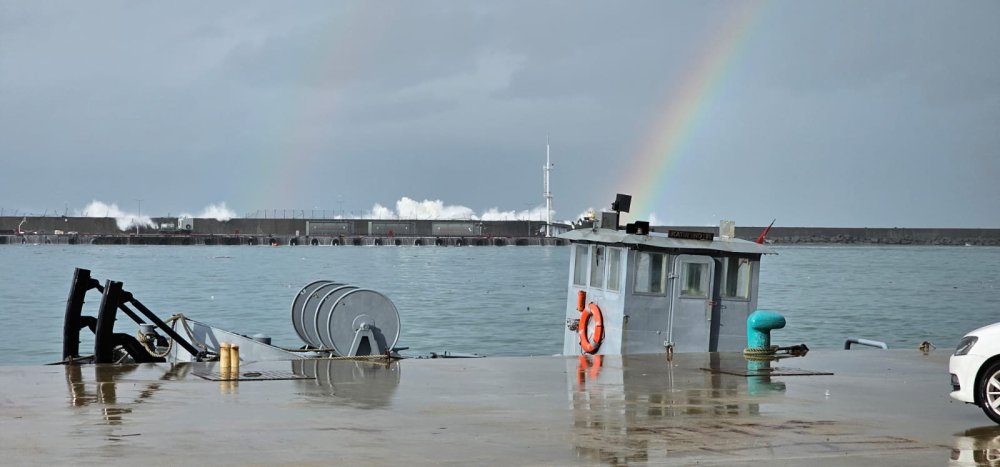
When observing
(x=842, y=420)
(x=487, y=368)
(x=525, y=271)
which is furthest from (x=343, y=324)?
(x=525, y=271)

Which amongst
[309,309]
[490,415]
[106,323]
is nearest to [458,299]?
[309,309]

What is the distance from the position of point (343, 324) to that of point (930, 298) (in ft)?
311

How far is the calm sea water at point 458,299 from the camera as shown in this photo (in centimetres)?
6169

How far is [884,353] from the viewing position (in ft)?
76.8

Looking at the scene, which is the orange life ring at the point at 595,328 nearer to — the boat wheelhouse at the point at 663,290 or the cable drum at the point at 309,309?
the boat wheelhouse at the point at 663,290

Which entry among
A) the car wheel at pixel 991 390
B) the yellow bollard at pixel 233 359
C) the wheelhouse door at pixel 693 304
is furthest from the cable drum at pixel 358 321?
the car wheel at pixel 991 390

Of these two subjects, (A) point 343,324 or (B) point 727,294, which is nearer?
(A) point 343,324


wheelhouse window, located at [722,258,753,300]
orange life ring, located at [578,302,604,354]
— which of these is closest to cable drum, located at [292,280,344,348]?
orange life ring, located at [578,302,604,354]

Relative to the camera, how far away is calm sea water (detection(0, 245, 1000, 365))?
61688 mm

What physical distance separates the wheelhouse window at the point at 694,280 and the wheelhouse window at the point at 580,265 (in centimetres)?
203

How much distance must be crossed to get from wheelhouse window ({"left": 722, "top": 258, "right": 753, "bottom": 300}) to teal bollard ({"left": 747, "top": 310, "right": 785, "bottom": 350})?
7.41ft

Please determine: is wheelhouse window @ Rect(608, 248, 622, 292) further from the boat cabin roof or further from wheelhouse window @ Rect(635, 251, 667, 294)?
wheelhouse window @ Rect(635, 251, 667, 294)

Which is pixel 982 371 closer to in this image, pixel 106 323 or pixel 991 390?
pixel 991 390

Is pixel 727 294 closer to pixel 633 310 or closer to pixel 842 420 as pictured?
pixel 633 310
